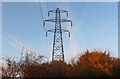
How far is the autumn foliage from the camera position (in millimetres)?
38688

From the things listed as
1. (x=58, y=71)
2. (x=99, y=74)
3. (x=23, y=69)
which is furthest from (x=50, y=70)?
(x=99, y=74)

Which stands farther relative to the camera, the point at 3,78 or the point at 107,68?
the point at 3,78

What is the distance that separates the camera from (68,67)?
149ft

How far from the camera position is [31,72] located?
4209 centimetres

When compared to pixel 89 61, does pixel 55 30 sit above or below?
above

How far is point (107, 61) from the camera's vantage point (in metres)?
43.1

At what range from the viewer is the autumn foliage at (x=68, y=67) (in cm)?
3869

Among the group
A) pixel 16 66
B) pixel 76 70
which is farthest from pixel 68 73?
pixel 16 66

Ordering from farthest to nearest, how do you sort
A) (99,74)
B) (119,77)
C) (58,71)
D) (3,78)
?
(3,78)
(58,71)
(99,74)
(119,77)

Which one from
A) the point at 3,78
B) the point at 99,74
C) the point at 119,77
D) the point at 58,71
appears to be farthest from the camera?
the point at 3,78

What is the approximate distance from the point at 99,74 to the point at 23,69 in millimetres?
11716

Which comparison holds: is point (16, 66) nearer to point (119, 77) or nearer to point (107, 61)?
point (107, 61)

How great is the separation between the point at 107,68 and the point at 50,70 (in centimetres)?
818

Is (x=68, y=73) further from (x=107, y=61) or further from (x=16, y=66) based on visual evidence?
(x=16, y=66)
